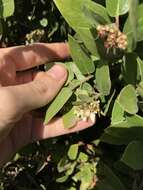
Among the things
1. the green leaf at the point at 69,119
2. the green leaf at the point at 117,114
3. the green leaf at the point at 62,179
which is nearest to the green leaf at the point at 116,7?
the green leaf at the point at 117,114

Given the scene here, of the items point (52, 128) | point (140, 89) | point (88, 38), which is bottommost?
point (52, 128)

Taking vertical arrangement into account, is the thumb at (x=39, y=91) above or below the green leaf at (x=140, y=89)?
below

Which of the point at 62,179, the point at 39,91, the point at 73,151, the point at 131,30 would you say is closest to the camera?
the point at 131,30

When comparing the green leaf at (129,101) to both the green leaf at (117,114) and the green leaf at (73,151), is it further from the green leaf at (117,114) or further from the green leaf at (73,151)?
the green leaf at (73,151)

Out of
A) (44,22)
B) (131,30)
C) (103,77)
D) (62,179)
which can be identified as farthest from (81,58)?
(62,179)

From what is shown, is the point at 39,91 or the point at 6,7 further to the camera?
the point at 39,91

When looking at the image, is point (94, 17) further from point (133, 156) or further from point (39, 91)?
point (39, 91)
